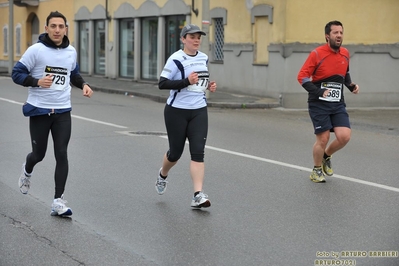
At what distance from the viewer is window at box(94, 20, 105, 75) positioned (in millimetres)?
32438

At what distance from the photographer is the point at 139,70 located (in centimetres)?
2931

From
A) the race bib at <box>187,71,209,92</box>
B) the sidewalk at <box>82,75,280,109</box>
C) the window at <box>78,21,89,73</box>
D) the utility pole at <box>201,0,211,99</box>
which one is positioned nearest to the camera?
the race bib at <box>187,71,209,92</box>

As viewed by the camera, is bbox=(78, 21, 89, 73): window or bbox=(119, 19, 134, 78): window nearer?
bbox=(119, 19, 134, 78): window

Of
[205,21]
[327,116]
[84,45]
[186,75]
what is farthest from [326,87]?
[84,45]

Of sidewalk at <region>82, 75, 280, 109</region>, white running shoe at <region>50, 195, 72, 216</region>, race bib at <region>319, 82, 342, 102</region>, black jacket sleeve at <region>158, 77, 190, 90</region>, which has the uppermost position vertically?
black jacket sleeve at <region>158, 77, 190, 90</region>

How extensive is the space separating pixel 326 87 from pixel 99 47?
2451 cm

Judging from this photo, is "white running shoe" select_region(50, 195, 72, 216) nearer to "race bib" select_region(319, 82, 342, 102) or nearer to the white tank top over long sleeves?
the white tank top over long sleeves

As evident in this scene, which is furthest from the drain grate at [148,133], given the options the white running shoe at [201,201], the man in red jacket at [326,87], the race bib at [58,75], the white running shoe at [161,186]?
the race bib at [58,75]

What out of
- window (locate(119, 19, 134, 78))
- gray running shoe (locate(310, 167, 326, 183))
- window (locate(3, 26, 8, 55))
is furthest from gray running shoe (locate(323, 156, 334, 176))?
window (locate(3, 26, 8, 55))

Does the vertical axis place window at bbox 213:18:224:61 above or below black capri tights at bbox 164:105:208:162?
above

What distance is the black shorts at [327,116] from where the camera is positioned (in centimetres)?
919

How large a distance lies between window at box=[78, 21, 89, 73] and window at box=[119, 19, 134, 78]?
343cm

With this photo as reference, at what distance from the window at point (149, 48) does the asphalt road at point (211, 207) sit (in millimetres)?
14838

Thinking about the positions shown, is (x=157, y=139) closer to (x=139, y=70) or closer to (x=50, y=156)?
(x=50, y=156)
